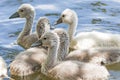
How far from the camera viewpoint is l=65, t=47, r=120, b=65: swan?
9.68 meters

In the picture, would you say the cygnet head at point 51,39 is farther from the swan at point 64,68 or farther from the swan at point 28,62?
the swan at point 28,62

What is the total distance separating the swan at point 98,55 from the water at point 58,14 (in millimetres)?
1261

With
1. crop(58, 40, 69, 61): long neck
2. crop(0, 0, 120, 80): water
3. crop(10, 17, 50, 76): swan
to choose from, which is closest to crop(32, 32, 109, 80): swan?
crop(10, 17, 50, 76): swan

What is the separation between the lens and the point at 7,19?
12.5 meters

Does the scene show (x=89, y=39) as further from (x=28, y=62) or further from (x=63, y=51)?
(x=28, y=62)

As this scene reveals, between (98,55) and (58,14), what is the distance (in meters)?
3.21

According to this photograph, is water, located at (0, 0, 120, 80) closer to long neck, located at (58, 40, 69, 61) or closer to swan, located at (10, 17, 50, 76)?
swan, located at (10, 17, 50, 76)

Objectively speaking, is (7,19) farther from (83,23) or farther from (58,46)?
(58,46)

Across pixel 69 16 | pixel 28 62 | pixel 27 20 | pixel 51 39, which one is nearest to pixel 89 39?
pixel 69 16

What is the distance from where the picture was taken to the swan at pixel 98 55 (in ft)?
31.8

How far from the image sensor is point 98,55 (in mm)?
9711

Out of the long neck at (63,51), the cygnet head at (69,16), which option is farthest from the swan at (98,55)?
the cygnet head at (69,16)

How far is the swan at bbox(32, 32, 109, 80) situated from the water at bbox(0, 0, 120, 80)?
3.34 ft

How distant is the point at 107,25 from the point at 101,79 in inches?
123
